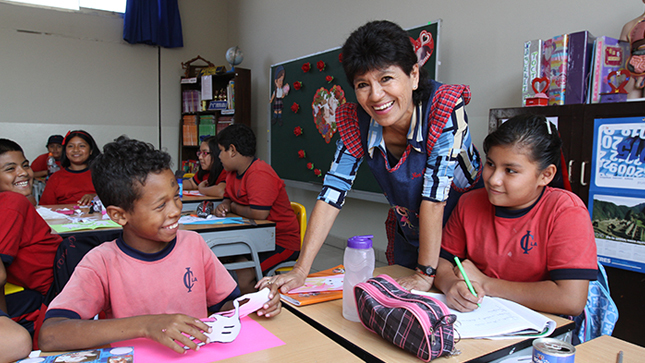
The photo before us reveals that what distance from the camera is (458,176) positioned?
1.44 metres

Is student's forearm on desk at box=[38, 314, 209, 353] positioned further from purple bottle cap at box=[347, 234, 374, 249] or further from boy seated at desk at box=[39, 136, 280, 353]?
purple bottle cap at box=[347, 234, 374, 249]

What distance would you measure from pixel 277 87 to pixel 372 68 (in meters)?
3.81

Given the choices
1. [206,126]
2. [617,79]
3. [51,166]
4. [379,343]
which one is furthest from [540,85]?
[51,166]

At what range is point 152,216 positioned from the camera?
1.15m

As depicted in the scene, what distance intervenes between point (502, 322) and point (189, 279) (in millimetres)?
818

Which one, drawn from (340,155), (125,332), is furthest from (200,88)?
(125,332)

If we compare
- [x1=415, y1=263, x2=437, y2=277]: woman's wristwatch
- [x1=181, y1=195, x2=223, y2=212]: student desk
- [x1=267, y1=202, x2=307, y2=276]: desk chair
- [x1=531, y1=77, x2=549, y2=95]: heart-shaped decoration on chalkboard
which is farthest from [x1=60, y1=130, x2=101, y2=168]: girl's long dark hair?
[x1=531, y1=77, x2=549, y2=95]: heart-shaped decoration on chalkboard

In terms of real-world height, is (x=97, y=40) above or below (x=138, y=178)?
above

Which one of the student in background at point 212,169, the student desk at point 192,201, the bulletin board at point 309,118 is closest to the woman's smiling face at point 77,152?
the student desk at point 192,201

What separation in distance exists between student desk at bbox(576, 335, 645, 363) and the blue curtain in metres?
6.46

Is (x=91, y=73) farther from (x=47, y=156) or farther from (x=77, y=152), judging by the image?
(x=77, y=152)

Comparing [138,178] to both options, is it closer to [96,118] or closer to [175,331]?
[175,331]

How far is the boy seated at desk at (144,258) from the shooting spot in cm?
109

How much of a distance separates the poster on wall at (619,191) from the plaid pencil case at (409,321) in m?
1.59
